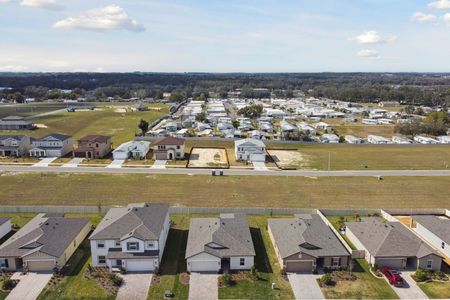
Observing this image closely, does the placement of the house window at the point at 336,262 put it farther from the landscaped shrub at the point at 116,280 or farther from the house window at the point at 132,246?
the landscaped shrub at the point at 116,280

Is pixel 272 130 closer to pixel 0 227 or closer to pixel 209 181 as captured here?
pixel 209 181

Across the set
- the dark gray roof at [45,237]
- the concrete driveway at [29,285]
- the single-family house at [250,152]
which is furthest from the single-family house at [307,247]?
the single-family house at [250,152]

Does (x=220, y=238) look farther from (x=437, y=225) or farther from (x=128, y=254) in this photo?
(x=437, y=225)

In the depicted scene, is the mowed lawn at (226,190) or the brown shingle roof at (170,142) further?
the brown shingle roof at (170,142)

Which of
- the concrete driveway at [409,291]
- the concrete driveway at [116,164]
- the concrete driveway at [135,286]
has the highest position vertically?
the concrete driveway at [116,164]

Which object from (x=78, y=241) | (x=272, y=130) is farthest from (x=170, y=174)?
(x=272, y=130)

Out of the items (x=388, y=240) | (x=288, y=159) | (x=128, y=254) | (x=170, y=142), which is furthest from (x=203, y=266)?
(x=288, y=159)
